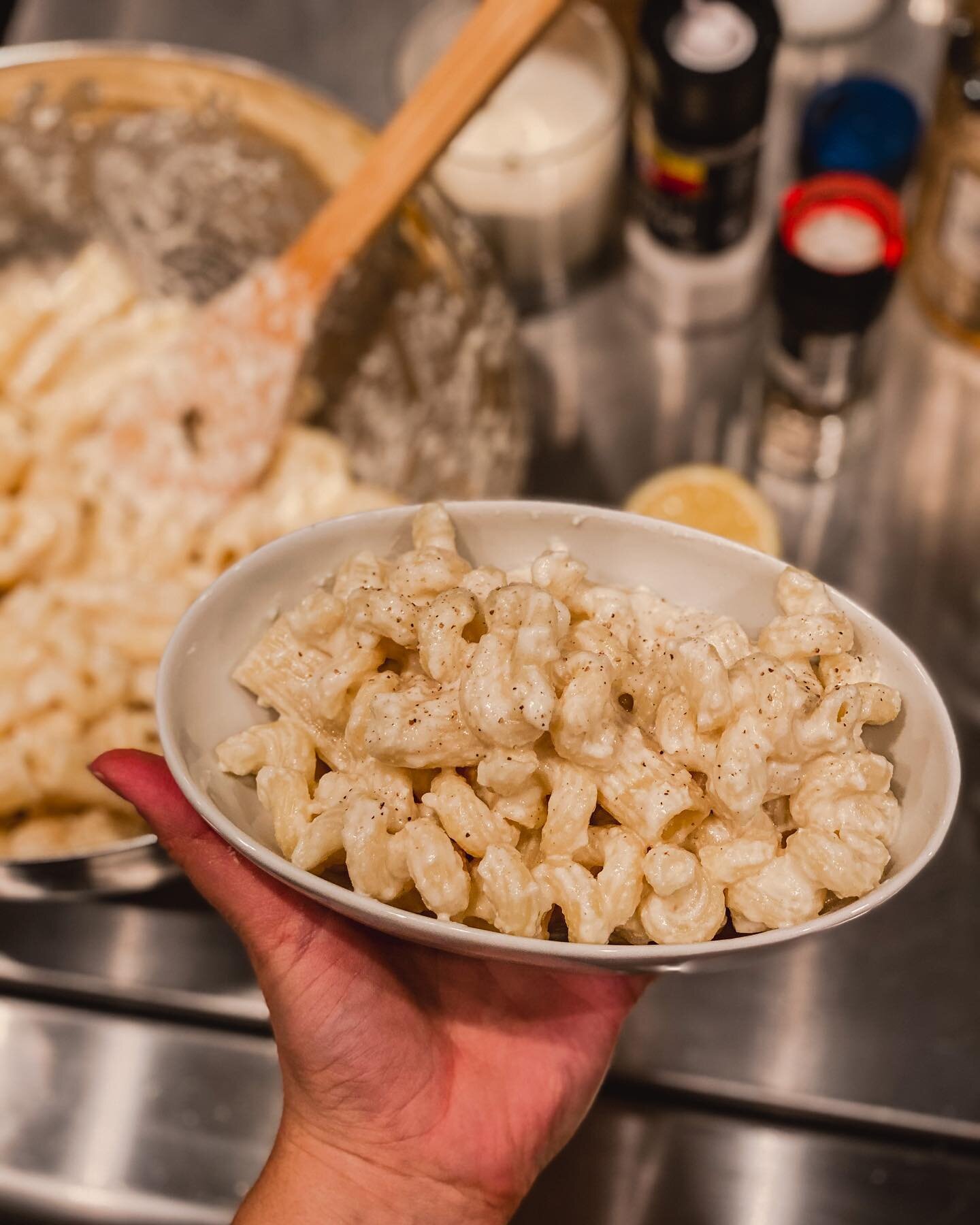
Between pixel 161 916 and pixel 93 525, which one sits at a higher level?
pixel 93 525

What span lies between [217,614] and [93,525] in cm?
54

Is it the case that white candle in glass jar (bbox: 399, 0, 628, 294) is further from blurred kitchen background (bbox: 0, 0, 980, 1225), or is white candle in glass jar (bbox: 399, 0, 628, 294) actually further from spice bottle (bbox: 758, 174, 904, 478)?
spice bottle (bbox: 758, 174, 904, 478)

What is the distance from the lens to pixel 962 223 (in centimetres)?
117

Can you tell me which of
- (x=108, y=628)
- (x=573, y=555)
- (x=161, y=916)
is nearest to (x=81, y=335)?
(x=108, y=628)

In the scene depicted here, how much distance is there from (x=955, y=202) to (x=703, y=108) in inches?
11.2

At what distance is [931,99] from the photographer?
142cm

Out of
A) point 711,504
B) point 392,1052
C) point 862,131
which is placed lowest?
point 392,1052

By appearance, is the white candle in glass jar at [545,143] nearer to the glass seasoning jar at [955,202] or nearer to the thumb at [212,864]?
the glass seasoning jar at [955,202]

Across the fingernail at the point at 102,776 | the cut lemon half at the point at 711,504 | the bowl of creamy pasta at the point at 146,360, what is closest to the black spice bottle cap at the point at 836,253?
the cut lemon half at the point at 711,504

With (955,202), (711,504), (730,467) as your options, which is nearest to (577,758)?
(711,504)

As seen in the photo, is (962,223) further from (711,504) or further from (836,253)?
(711,504)

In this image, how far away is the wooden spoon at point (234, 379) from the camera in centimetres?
108

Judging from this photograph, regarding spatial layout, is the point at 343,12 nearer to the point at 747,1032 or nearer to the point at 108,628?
the point at 108,628

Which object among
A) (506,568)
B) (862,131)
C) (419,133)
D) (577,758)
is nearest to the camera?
(577,758)
